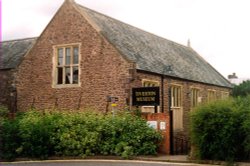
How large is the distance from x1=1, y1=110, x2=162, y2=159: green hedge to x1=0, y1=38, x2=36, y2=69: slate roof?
7882mm

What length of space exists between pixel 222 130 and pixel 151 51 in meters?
12.7

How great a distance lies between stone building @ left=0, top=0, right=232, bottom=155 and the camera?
22969 mm

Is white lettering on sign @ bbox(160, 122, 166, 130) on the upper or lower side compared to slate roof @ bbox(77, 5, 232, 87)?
lower

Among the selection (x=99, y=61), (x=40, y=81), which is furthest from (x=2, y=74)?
(x=99, y=61)

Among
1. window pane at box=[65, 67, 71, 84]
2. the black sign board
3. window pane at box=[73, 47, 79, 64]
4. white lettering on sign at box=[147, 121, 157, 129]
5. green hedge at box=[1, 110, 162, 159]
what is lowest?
green hedge at box=[1, 110, 162, 159]

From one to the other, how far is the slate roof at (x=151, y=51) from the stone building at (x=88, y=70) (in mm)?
61

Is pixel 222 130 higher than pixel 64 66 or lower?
lower

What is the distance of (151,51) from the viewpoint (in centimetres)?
2773

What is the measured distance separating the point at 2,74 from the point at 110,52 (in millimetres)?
7849

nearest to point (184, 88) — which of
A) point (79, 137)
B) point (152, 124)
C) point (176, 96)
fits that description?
point (176, 96)

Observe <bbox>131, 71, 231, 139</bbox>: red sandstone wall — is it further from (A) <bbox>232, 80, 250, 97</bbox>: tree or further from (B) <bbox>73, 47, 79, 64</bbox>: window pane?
(A) <bbox>232, 80, 250, 97</bbox>: tree

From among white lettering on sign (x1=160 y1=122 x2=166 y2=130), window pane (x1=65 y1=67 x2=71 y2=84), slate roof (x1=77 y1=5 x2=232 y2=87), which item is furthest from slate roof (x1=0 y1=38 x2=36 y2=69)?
white lettering on sign (x1=160 y1=122 x2=166 y2=130)

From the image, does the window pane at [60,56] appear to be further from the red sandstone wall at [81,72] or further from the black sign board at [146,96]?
the black sign board at [146,96]

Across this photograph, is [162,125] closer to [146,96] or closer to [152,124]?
[152,124]
